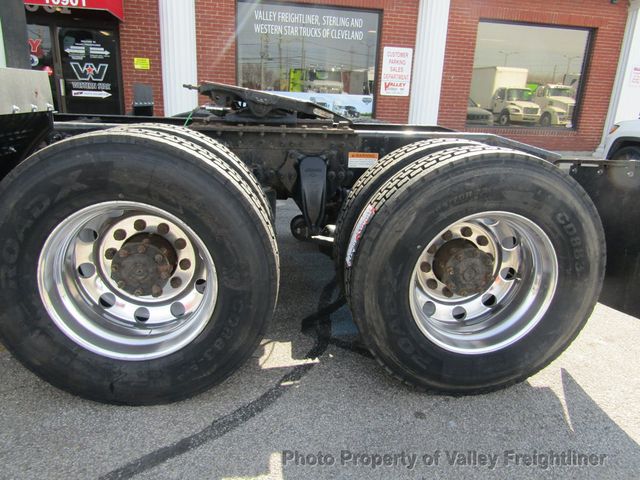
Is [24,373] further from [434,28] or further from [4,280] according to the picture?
[434,28]

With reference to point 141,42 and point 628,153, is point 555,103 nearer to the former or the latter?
point 628,153

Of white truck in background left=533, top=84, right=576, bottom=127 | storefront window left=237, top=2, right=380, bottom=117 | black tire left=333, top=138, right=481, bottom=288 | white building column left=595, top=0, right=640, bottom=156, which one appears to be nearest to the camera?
black tire left=333, top=138, right=481, bottom=288

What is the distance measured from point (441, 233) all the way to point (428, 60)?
369 inches

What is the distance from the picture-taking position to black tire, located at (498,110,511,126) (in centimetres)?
1243

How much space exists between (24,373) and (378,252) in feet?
6.70

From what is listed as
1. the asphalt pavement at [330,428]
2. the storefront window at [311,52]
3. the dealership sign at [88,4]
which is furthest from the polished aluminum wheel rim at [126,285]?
the storefront window at [311,52]

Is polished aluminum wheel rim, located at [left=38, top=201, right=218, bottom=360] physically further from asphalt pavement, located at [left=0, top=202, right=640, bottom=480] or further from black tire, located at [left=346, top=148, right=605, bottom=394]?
black tire, located at [left=346, top=148, right=605, bottom=394]

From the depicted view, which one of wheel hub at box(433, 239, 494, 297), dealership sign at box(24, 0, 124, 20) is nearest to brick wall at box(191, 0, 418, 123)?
dealership sign at box(24, 0, 124, 20)

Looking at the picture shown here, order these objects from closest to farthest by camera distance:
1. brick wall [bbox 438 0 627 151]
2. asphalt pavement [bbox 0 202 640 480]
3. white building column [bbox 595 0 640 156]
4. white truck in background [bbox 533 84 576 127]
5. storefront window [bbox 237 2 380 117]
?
asphalt pavement [bbox 0 202 640 480]
storefront window [bbox 237 2 380 117]
brick wall [bbox 438 0 627 151]
white building column [bbox 595 0 640 156]
white truck in background [bbox 533 84 576 127]

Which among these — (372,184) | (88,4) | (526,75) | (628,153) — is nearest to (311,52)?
(88,4)

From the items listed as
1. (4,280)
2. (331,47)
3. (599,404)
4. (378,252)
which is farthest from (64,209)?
(331,47)

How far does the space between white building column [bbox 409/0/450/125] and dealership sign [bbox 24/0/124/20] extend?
239 inches

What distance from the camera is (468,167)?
2.33 m

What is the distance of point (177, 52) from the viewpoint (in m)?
9.67
